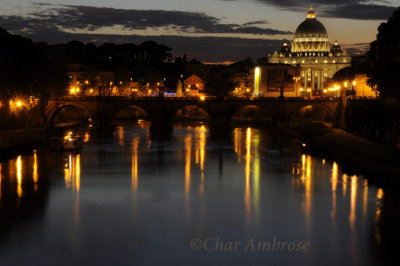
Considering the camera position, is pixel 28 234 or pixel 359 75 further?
pixel 359 75

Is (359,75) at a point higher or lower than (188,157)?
higher

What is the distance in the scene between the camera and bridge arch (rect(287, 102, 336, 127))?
315ft

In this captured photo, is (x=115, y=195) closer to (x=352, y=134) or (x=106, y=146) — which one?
(x=106, y=146)

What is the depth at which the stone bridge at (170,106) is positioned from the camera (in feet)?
302

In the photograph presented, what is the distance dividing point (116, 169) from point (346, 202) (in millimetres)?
21868

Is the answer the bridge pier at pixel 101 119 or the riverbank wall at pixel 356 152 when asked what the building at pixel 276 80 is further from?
the riverbank wall at pixel 356 152

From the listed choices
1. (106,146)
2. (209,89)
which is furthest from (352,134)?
(209,89)

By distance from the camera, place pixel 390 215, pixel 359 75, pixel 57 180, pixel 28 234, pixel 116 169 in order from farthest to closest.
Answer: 1. pixel 359 75
2. pixel 116 169
3. pixel 57 180
4. pixel 390 215
5. pixel 28 234

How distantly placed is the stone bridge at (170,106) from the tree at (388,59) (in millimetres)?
36408

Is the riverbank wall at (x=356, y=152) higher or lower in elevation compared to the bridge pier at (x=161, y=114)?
lower

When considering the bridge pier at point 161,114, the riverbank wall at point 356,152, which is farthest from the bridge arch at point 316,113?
the bridge pier at point 161,114

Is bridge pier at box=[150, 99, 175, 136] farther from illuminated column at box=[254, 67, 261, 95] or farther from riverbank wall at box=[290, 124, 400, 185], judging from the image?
illuminated column at box=[254, 67, 261, 95]

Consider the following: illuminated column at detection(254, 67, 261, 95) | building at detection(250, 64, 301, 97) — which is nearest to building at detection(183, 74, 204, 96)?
illuminated column at detection(254, 67, 261, 95)

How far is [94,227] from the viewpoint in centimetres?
3250
